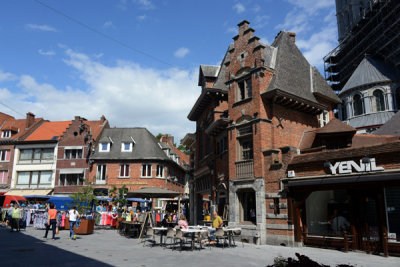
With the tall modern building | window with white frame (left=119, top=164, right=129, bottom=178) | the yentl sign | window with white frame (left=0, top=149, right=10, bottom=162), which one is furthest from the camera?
window with white frame (left=0, top=149, right=10, bottom=162)

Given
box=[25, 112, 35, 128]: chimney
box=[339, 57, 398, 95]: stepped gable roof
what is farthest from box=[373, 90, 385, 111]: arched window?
box=[25, 112, 35, 128]: chimney

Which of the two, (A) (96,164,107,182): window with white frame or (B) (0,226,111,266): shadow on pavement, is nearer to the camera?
(B) (0,226,111,266): shadow on pavement

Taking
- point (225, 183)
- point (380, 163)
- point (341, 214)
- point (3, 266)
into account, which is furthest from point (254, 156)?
point (3, 266)

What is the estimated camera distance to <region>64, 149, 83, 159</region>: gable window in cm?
3910

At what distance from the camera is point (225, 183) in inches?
790

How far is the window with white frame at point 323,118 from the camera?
21891mm

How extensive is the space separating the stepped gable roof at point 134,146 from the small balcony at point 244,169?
69.9ft

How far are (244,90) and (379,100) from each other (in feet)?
85.2

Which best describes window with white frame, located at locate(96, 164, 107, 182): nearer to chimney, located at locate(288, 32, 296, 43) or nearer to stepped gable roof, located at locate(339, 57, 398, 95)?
chimney, located at locate(288, 32, 296, 43)

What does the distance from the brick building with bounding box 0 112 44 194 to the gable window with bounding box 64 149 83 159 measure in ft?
23.6

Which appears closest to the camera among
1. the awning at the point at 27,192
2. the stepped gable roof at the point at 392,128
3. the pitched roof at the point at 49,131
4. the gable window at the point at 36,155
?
the stepped gable roof at the point at 392,128

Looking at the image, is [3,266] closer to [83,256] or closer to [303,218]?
[83,256]

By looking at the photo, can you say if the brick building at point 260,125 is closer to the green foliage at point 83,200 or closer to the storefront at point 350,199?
the storefront at point 350,199

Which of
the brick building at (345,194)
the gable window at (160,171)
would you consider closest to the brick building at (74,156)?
the gable window at (160,171)
